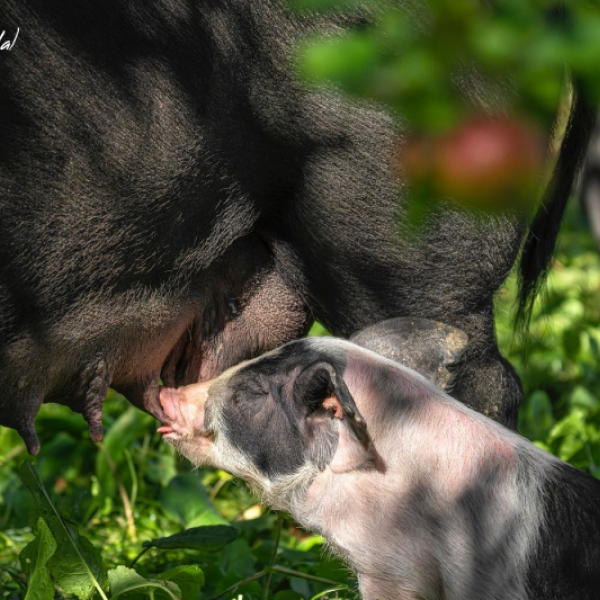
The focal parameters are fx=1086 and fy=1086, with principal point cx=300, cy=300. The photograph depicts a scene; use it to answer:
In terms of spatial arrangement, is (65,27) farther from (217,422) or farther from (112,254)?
(217,422)

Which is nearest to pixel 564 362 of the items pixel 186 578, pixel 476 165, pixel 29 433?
pixel 186 578

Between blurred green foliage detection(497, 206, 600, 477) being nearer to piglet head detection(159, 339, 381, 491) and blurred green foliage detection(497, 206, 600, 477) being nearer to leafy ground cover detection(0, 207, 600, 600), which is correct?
leafy ground cover detection(0, 207, 600, 600)

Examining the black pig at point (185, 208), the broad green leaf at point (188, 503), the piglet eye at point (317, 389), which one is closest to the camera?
the black pig at point (185, 208)

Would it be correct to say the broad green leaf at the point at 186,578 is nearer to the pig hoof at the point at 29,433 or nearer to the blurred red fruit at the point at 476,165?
the pig hoof at the point at 29,433

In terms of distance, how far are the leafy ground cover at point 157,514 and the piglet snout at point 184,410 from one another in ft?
0.81

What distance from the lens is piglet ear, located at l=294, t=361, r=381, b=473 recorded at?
2.56 m

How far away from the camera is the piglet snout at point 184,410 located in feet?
9.59

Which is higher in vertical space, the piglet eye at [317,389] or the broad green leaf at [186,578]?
the piglet eye at [317,389]

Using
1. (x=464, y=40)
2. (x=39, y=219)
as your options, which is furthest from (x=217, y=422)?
(x=464, y=40)

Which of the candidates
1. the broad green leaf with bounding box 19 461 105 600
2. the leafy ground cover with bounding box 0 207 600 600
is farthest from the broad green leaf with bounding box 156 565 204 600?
the broad green leaf with bounding box 19 461 105 600

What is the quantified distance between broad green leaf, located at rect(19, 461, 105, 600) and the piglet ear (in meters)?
0.64

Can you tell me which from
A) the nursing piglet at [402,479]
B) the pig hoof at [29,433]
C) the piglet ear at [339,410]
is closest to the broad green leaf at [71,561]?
the pig hoof at [29,433]

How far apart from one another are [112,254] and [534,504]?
1.17 metres

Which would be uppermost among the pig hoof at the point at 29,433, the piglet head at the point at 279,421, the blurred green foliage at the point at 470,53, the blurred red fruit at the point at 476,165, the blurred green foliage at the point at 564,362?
the blurred green foliage at the point at 470,53
